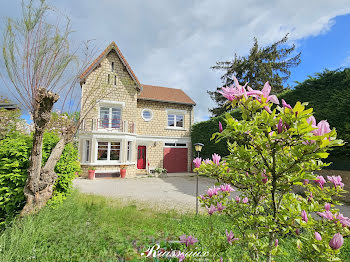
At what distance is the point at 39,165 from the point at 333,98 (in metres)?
9.95

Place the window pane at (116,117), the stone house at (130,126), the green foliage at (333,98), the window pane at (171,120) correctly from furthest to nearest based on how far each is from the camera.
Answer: the window pane at (171,120) → the window pane at (116,117) → the stone house at (130,126) → the green foliage at (333,98)

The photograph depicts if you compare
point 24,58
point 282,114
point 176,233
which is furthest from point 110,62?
point 282,114

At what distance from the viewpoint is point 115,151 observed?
44.5 feet

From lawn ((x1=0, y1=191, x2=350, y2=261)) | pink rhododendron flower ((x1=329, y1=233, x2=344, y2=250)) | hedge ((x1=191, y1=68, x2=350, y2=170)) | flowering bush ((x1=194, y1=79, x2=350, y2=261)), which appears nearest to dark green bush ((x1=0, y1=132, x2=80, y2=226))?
lawn ((x1=0, y1=191, x2=350, y2=261))

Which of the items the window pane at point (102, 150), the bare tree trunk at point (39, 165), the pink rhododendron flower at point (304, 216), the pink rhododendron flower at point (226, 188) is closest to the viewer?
the pink rhododendron flower at point (304, 216)

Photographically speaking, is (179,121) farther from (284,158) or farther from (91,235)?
(284,158)

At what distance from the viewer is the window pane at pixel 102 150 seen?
42.5 feet

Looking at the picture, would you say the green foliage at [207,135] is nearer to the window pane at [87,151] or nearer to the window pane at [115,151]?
the window pane at [115,151]

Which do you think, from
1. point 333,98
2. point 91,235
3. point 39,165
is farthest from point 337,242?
point 333,98

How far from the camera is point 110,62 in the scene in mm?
13695

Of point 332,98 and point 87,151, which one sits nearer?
point 332,98

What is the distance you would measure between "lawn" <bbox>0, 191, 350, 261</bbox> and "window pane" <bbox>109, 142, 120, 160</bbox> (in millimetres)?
9181

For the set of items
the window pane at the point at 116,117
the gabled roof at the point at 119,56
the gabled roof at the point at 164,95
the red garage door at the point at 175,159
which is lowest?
the red garage door at the point at 175,159

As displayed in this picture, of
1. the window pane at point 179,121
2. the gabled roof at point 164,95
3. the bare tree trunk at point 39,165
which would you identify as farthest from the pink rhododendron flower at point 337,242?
the window pane at point 179,121
